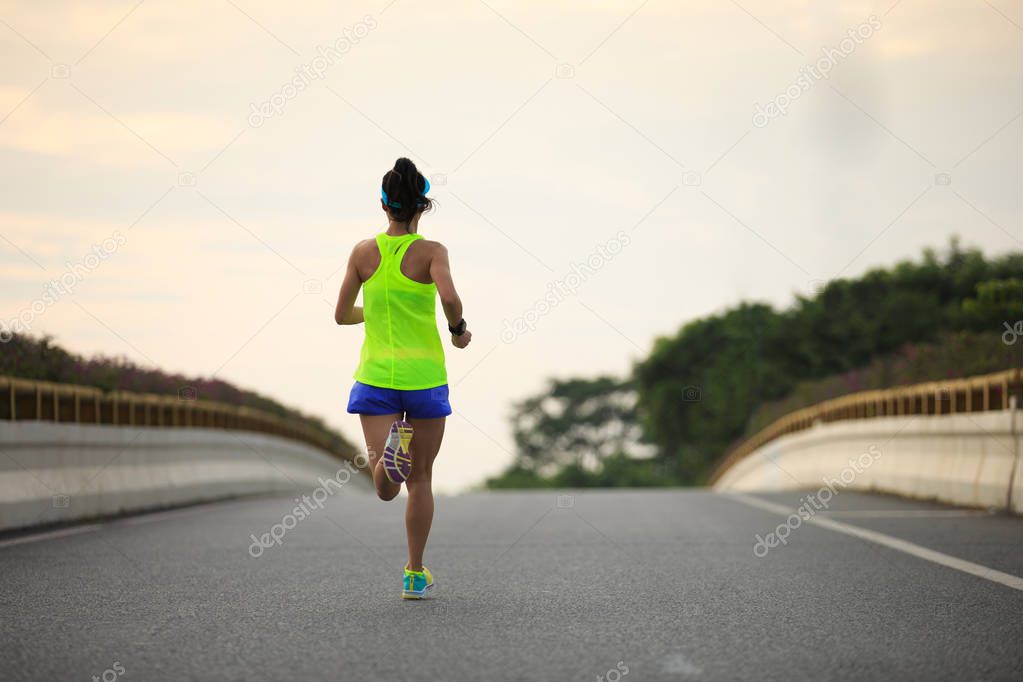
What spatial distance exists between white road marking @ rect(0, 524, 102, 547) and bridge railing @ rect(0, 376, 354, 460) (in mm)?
1036

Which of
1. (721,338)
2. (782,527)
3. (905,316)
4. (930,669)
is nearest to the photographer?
(930,669)

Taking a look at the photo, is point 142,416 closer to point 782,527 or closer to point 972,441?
point 782,527

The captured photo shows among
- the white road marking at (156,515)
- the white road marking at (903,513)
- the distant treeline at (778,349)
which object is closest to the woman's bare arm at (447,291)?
the white road marking at (156,515)

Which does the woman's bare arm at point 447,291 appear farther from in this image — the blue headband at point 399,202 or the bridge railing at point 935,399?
the bridge railing at point 935,399

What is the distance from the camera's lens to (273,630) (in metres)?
6.73

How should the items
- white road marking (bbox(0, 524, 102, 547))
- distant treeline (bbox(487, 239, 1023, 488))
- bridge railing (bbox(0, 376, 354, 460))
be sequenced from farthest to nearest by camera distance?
distant treeline (bbox(487, 239, 1023, 488)), bridge railing (bbox(0, 376, 354, 460)), white road marking (bbox(0, 524, 102, 547))

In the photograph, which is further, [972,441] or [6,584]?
[972,441]

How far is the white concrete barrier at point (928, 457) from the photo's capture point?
15.0 meters

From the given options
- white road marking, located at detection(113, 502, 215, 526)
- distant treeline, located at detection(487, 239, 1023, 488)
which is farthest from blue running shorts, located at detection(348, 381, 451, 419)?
distant treeline, located at detection(487, 239, 1023, 488)

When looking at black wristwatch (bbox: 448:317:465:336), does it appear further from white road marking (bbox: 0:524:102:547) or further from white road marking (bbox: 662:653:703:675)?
white road marking (bbox: 0:524:102:547)

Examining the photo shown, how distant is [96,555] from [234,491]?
10.4 metres

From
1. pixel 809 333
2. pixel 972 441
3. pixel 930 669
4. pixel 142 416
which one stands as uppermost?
pixel 809 333

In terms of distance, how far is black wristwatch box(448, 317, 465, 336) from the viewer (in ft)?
25.1

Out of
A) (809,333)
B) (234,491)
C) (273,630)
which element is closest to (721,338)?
(809,333)
